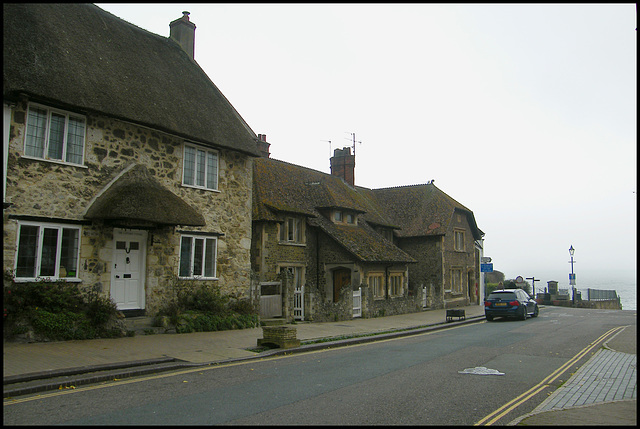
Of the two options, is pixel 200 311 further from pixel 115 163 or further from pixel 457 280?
pixel 457 280

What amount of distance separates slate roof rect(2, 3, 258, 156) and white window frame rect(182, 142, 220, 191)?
0.50 m

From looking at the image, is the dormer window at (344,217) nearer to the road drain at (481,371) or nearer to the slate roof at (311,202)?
the slate roof at (311,202)

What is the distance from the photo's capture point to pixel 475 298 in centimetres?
3922

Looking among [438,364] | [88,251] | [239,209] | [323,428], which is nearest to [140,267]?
[88,251]

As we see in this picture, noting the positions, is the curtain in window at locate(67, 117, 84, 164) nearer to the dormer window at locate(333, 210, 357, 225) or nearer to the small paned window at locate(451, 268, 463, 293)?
the dormer window at locate(333, 210, 357, 225)

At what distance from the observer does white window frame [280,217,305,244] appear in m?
24.3

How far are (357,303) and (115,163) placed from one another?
511 inches

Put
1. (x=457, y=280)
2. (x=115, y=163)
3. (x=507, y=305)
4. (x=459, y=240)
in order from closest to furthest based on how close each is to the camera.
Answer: (x=115, y=163), (x=507, y=305), (x=457, y=280), (x=459, y=240)

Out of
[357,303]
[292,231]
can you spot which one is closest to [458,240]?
[357,303]

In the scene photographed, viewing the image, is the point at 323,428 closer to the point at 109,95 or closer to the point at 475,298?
the point at 109,95

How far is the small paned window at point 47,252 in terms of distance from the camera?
12523mm

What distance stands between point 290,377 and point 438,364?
3.67 m

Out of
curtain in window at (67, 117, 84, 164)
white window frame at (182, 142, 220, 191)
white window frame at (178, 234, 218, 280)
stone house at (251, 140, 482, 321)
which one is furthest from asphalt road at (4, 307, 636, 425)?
stone house at (251, 140, 482, 321)

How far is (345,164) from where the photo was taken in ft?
117
